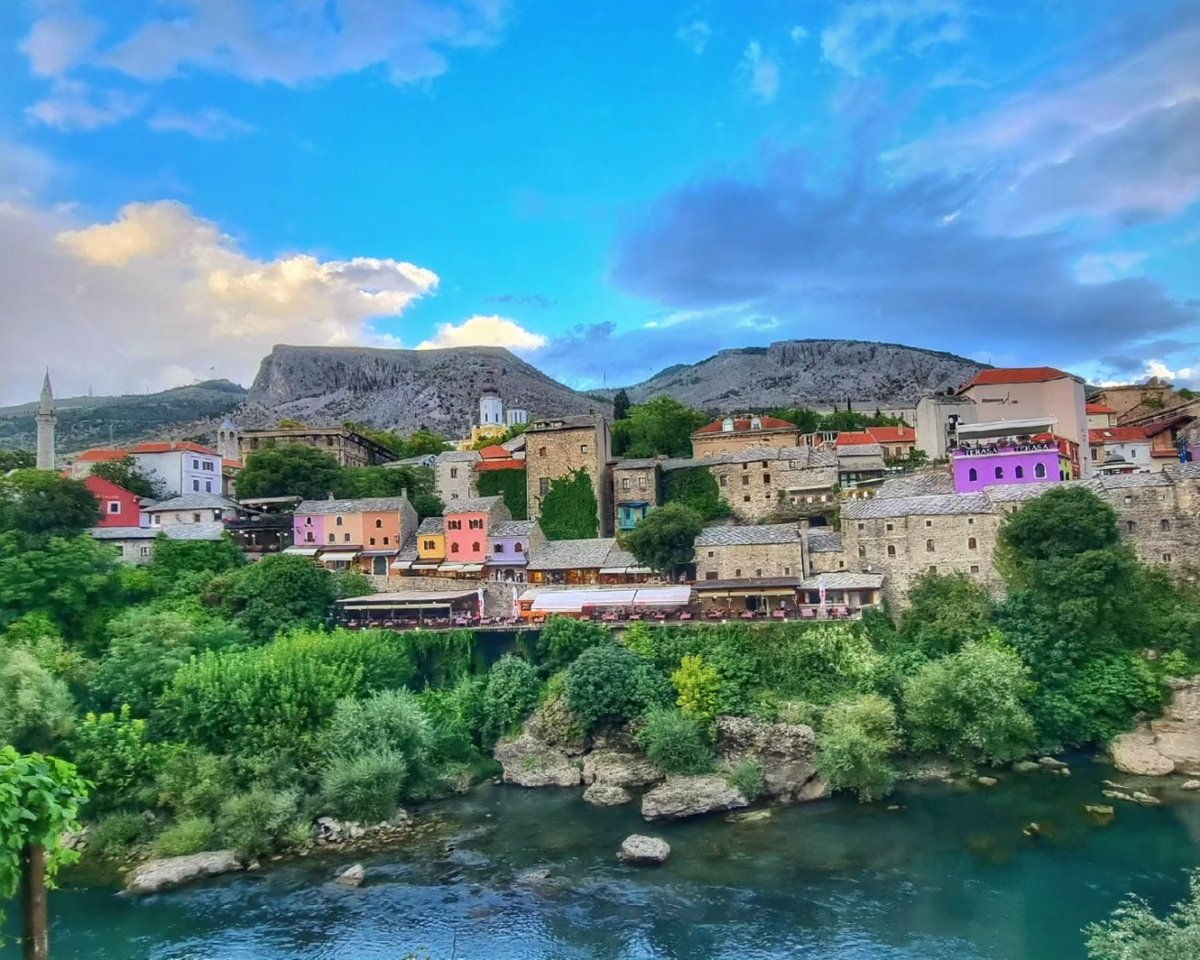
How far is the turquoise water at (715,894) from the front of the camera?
1897 cm

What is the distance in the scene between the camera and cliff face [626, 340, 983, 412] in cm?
11331

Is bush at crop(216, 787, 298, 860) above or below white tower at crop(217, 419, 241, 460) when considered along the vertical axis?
below

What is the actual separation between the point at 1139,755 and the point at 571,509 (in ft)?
95.7

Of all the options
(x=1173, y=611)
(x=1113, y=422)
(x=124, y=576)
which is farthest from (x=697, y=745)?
(x=1113, y=422)

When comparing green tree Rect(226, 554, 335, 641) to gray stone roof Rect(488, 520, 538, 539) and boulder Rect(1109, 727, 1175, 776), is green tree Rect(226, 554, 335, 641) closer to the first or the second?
gray stone roof Rect(488, 520, 538, 539)

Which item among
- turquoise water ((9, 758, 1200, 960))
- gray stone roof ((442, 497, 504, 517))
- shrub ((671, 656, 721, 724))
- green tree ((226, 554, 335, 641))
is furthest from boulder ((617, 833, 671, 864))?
gray stone roof ((442, 497, 504, 517))

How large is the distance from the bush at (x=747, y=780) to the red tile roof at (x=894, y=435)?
34.1 metres

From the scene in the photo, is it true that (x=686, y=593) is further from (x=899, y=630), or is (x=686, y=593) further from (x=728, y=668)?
(x=899, y=630)

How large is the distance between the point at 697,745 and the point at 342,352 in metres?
119

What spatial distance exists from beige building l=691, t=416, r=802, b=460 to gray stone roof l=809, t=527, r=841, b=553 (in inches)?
448

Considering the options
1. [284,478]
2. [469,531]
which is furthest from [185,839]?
[284,478]

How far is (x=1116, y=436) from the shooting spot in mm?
54062

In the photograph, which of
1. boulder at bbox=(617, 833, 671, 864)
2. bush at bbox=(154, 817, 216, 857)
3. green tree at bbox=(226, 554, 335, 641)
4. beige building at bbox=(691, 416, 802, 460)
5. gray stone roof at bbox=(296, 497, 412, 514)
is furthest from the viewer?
beige building at bbox=(691, 416, 802, 460)

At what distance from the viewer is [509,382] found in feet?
429
